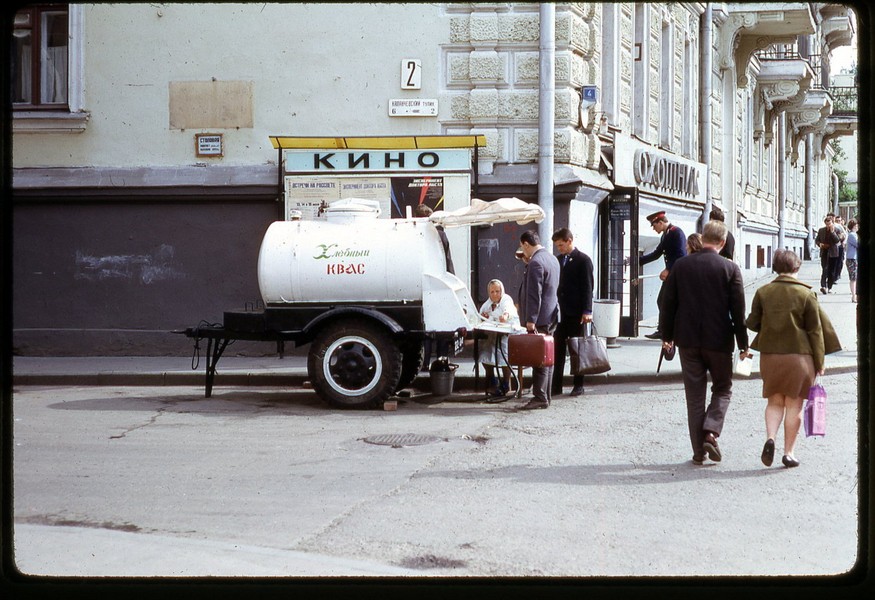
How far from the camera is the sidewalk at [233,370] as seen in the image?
13.0 metres

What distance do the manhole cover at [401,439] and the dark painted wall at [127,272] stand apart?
261 inches

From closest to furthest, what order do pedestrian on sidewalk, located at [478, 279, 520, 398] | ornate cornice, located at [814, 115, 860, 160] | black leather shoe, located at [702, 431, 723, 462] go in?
black leather shoe, located at [702, 431, 723, 462] < pedestrian on sidewalk, located at [478, 279, 520, 398] < ornate cornice, located at [814, 115, 860, 160]

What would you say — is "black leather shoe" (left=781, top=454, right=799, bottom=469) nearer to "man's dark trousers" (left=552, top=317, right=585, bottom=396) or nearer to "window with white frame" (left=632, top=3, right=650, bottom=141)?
"man's dark trousers" (left=552, top=317, right=585, bottom=396)

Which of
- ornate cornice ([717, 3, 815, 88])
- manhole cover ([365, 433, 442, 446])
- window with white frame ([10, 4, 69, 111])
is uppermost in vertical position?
ornate cornice ([717, 3, 815, 88])

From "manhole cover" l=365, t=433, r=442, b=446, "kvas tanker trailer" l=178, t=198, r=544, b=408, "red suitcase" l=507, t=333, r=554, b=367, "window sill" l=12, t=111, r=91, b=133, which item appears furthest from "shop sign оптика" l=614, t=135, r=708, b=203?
"manhole cover" l=365, t=433, r=442, b=446

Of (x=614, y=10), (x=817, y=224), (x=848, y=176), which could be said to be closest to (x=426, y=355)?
(x=614, y=10)

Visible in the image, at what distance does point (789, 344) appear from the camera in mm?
7688

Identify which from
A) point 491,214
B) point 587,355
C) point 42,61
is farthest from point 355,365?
point 42,61

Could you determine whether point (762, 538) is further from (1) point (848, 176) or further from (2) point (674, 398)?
(1) point (848, 176)

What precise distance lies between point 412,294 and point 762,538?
5.82 meters

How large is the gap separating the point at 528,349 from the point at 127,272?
7651 mm

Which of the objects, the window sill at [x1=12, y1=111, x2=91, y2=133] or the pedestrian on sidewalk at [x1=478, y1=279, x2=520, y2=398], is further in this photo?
the window sill at [x1=12, y1=111, x2=91, y2=133]

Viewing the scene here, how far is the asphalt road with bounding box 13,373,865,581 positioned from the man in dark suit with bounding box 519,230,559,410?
30 centimetres

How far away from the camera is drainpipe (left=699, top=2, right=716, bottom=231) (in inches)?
946
